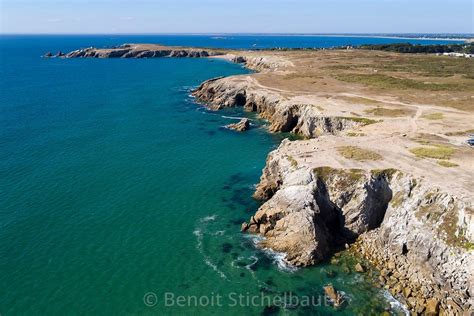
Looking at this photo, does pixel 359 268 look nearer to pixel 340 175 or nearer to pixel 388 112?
pixel 340 175

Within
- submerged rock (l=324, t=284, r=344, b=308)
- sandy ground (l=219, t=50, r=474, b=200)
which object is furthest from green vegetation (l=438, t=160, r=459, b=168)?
submerged rock (l=324, t=284, r=344, b=308)

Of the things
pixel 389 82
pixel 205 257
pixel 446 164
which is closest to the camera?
A: pixel 205 257

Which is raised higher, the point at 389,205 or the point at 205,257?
the point at 389,205

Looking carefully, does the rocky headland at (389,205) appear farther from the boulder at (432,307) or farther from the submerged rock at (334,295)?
the submerged rock at (334,295)

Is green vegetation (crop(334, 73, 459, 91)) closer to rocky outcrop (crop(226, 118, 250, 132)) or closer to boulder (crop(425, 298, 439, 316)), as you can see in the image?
rocky outcrop (crop(226, 118, 250, 132))

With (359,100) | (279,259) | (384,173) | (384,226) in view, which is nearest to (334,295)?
(279,259)
